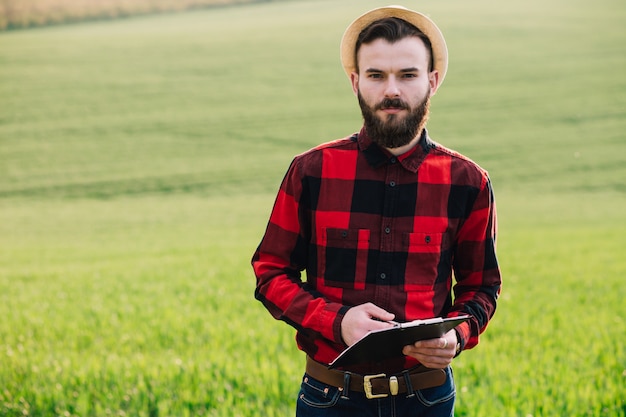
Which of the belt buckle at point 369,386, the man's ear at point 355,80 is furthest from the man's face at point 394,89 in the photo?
the belt buckle at point 369,386

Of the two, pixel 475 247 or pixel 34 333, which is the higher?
pixel 475 247

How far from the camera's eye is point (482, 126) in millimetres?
30547

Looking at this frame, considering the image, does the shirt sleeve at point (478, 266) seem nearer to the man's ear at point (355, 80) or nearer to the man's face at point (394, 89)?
the man's face at point (394, 89)

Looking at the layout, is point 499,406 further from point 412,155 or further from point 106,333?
point 106,333

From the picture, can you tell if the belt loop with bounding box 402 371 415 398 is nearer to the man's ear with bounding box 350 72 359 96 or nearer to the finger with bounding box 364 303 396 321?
the finger with bounding box 364 303 396 321

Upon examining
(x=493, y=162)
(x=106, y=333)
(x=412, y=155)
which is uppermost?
(x=412, y=155)

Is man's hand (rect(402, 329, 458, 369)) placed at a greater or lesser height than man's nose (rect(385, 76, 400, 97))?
lesser

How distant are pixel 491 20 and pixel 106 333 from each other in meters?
43.5

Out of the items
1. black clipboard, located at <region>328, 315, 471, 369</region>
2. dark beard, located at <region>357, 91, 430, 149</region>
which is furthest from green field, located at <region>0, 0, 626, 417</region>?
dark beard, located at <region>357, 91, 430, 149</region>

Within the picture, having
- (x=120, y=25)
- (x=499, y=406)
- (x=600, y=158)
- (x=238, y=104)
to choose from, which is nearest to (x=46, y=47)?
(x=120, y=25)

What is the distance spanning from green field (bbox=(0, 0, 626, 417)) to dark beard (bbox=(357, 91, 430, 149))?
2300 mm

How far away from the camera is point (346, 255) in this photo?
2.55 metres

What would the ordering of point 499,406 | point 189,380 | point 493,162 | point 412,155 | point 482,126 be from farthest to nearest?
point 482,126 < point 493,162 < point 189,380 < point 499,406 < point 412,155

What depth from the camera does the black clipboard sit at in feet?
7.04
